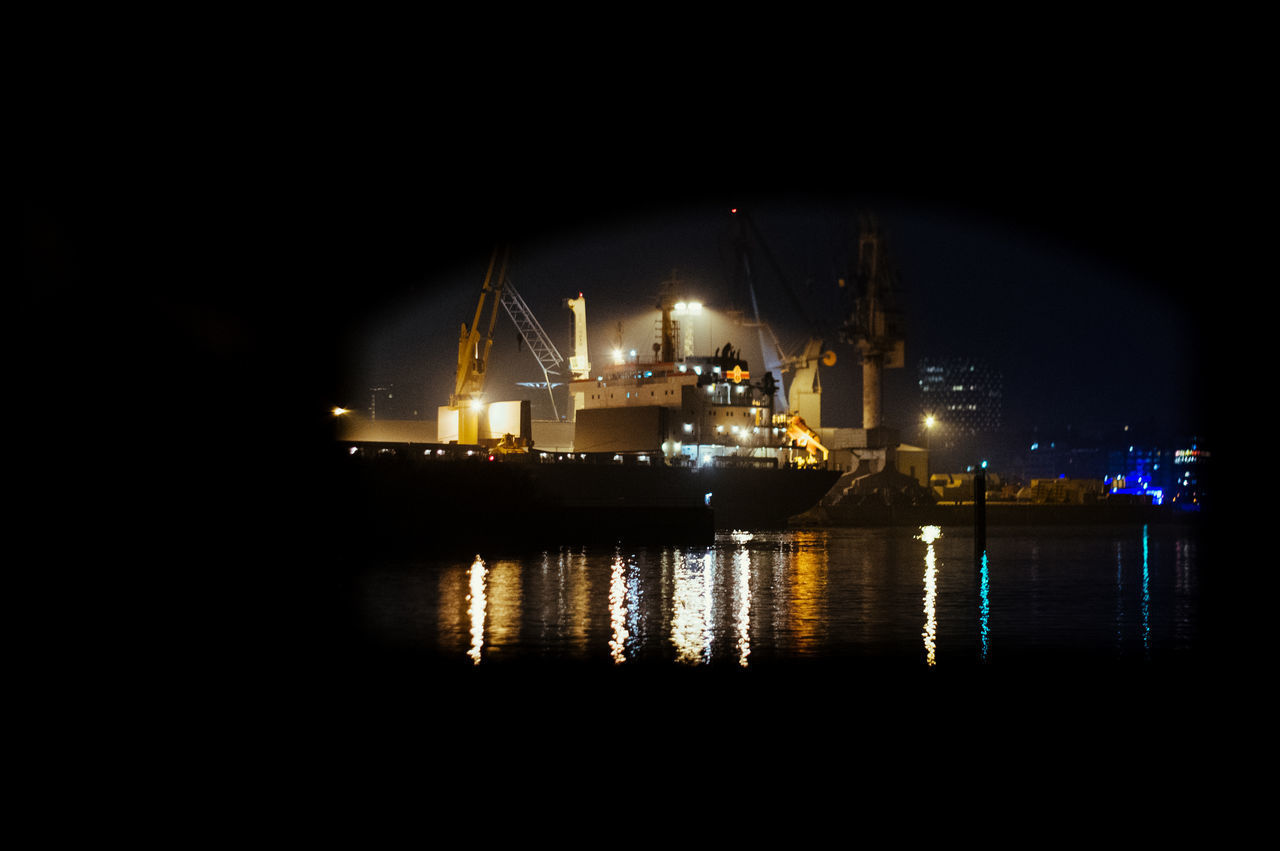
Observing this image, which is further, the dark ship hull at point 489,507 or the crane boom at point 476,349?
the crane boom at point 476,349

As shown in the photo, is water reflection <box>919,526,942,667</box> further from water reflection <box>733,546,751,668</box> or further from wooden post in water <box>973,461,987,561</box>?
water reflection <box>733,546,751,668</box>

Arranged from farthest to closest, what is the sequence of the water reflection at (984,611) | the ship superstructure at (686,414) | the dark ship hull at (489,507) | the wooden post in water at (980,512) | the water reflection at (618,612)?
the ship superstructure at (686,414), the dark ship hull at (489,507), the wooden post in water at (980,512), the water reflection at (984,611), the water reflection at (618,612)

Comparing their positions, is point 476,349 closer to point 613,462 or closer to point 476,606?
point 613,462

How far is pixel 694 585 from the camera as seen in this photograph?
75.1 ft

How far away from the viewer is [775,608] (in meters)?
18.8

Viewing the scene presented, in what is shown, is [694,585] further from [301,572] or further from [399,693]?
[399,693]

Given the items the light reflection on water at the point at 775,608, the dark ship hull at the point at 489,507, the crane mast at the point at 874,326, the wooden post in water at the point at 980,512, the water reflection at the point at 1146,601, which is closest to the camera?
the light reflection on water at the point at 775,608

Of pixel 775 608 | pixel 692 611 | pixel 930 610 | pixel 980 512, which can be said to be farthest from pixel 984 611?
pixel 980 512

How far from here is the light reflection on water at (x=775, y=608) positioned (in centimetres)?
1413

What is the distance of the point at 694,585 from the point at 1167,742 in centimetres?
1416

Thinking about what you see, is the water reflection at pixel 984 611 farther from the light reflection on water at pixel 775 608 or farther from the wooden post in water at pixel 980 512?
the wooden post in water at pixel 980 512

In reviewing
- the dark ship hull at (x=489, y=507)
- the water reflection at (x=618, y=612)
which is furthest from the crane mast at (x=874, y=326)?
the water reflection at (x=618, y=612)

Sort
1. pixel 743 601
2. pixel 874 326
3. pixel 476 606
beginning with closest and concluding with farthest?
pixel 476 606 < pixel 743 601 < pixel 874 326

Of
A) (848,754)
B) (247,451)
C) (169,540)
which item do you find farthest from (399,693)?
(247,451)
